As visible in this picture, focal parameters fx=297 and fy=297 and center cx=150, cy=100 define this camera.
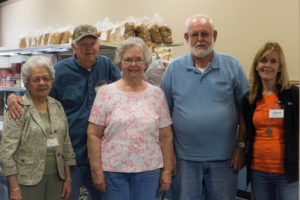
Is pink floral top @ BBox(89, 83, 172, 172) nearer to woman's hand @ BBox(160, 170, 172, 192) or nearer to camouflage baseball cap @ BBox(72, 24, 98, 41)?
woman's hand @ BBox(160, 170, 172, 192)

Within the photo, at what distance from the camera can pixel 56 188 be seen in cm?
197

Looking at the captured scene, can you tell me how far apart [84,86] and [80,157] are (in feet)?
1.75

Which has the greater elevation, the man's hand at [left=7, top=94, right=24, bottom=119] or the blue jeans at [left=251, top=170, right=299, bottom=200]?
the man's hand at [left=7, top=94, right=24, bottom=119]

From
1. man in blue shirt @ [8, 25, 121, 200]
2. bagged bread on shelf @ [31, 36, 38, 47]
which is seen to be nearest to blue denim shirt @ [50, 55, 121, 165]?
man in blue shirt @ [8, 25, 121, 200]

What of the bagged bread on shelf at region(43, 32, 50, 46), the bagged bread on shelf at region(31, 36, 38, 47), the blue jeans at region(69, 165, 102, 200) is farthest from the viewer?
the bagged bread on shelf at region(31, 36, 38, 47)

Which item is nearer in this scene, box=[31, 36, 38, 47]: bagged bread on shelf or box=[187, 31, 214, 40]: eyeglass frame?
box=[187, 31, 214, 40]: eyeglass frame

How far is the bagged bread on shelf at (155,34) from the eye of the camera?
3.88m

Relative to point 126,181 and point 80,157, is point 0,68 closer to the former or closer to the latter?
point 80,157

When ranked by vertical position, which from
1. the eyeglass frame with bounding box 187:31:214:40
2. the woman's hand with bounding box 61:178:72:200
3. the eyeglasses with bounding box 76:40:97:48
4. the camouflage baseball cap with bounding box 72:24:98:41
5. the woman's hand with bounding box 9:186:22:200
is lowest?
the woman's hand with bounding box 61:178:72:200

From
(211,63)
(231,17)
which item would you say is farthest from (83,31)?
(231,17)

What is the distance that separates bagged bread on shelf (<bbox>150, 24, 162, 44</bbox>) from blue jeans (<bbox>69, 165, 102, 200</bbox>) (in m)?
2.19

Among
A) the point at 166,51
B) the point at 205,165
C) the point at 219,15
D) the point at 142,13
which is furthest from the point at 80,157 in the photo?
the point at 142,13

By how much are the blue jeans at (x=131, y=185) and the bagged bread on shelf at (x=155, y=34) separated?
2.36 metres

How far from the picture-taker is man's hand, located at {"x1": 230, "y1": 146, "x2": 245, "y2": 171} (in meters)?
2.13
